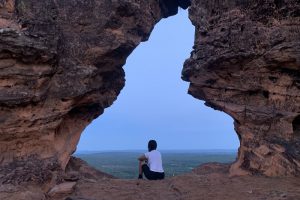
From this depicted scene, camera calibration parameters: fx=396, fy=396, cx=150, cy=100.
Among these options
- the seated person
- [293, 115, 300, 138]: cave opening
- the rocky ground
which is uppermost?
[293, 115, 300, 138]: cave opening

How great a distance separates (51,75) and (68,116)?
96.0 inches

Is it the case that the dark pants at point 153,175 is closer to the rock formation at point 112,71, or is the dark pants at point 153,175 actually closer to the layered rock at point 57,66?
the rock formation at point 112,71

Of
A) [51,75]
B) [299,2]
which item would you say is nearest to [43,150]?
[51,75]

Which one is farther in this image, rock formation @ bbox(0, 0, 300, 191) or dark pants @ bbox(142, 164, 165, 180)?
dark pants @ bbox(142, 164, 165, 180)

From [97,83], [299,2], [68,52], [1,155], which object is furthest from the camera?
[97,83]

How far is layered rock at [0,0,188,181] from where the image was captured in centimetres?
1335

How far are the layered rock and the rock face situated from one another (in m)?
3.31

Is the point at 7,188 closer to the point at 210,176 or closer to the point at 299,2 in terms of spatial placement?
the point at 210,176

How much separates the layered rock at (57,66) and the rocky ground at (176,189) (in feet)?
4.58

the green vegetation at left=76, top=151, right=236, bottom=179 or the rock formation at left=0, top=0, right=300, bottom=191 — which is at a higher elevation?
the rock formation at left=0, top=0, right=300, bottom=191

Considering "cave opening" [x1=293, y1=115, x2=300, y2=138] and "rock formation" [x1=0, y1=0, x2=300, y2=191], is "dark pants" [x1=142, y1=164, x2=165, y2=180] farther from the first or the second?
"cave opening" [x1=293, y1=115, x2=300, y2=138]

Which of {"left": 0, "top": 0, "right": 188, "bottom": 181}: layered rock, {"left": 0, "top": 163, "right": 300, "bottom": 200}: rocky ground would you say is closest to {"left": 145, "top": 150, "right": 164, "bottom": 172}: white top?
{"left": 0, "top": 163, "right": 300, "bottom": 200}: rocky ground

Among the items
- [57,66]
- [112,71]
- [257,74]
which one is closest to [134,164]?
[112,71]

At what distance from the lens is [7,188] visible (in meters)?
12.1
